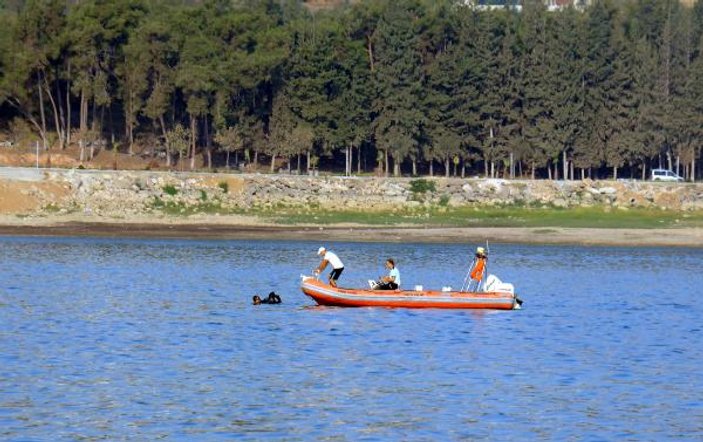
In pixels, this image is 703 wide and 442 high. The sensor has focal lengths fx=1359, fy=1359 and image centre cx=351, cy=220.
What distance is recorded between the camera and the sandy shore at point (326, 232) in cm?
7288

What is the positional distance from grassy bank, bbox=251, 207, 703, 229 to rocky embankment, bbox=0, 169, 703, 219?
1.88 metres

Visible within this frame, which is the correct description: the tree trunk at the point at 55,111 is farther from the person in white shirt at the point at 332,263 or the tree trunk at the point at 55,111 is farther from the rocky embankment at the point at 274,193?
the person in white shirt at the point at 332,263

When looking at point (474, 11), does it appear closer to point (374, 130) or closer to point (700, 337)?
point (374, 130)

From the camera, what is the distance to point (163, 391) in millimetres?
28781

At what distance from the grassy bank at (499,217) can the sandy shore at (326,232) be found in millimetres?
2108

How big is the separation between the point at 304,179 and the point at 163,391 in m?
59.7

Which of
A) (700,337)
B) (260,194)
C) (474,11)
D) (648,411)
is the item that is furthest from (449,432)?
(474,11)

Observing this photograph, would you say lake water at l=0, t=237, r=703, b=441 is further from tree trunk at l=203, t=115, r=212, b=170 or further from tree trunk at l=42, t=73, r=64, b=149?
tree trunk at l=203, t=115, r=212, b=170

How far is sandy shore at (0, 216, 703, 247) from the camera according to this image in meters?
72.9

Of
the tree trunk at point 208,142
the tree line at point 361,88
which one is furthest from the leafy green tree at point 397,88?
the tree trunk at point 208,142

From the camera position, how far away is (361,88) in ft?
343

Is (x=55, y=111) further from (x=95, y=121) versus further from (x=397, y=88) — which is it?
(x=397, y=88)

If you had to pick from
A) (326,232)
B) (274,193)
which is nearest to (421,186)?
(274,193)

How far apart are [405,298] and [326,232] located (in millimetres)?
31516
